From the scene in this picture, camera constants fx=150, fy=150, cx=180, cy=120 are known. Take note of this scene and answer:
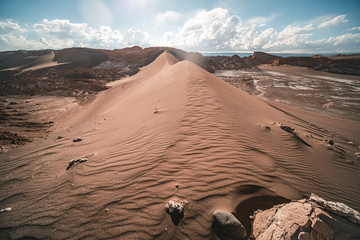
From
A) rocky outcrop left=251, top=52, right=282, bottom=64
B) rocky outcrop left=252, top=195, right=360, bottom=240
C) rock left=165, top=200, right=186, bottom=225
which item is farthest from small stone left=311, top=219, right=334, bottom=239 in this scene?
rocky outcrop left=251, top=52, right=282, bottom=64

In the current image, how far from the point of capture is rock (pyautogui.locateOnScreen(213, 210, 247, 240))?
165 centimetres

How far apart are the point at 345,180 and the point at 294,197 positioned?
204cm

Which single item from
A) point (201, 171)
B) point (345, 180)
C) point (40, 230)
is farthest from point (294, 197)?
point (40, 230)

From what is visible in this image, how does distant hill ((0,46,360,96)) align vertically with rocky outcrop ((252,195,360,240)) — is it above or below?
above

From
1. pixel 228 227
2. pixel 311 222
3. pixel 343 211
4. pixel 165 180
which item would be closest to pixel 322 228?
pixel 311 222

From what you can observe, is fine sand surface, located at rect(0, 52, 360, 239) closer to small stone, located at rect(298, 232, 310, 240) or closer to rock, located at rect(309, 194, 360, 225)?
small stone, located at rect(298, 232, 310, 240)

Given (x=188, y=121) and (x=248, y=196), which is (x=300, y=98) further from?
(x=248, y=196)

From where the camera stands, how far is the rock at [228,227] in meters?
1.65

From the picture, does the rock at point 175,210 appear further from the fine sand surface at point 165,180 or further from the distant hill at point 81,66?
the distant hill at point 81,66

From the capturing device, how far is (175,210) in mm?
1814

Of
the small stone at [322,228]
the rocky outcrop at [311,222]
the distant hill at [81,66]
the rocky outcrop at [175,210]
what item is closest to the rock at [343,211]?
the rocky outcrop at [311,222]

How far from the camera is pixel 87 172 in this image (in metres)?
2.76

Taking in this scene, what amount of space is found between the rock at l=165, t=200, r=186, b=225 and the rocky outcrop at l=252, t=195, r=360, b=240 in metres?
0.85

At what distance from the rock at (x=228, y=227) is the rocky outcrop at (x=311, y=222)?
6.7 inches
